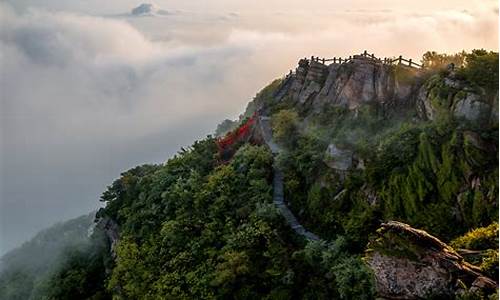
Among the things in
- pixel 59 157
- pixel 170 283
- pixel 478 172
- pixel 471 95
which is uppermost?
pixel 471 95

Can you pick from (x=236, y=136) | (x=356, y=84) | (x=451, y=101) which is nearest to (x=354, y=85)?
(x=356, y=84)

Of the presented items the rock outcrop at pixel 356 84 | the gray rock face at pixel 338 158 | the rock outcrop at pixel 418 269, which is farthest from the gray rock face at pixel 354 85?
the rock outcrop at pixel 418 269

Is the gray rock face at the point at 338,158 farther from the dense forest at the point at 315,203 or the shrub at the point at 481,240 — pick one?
the shrub at the point at 481,240

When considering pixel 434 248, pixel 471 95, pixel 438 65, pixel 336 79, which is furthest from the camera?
pixel 336 79

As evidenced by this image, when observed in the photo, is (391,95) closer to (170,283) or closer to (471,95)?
(471,95)

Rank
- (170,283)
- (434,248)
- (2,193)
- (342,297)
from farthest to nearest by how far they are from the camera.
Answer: (2,193), (170,283), (342,297), (434,248)

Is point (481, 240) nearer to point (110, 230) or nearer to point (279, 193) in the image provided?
point (279, 193)

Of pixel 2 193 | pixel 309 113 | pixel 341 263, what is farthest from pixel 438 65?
pixel 2 193
